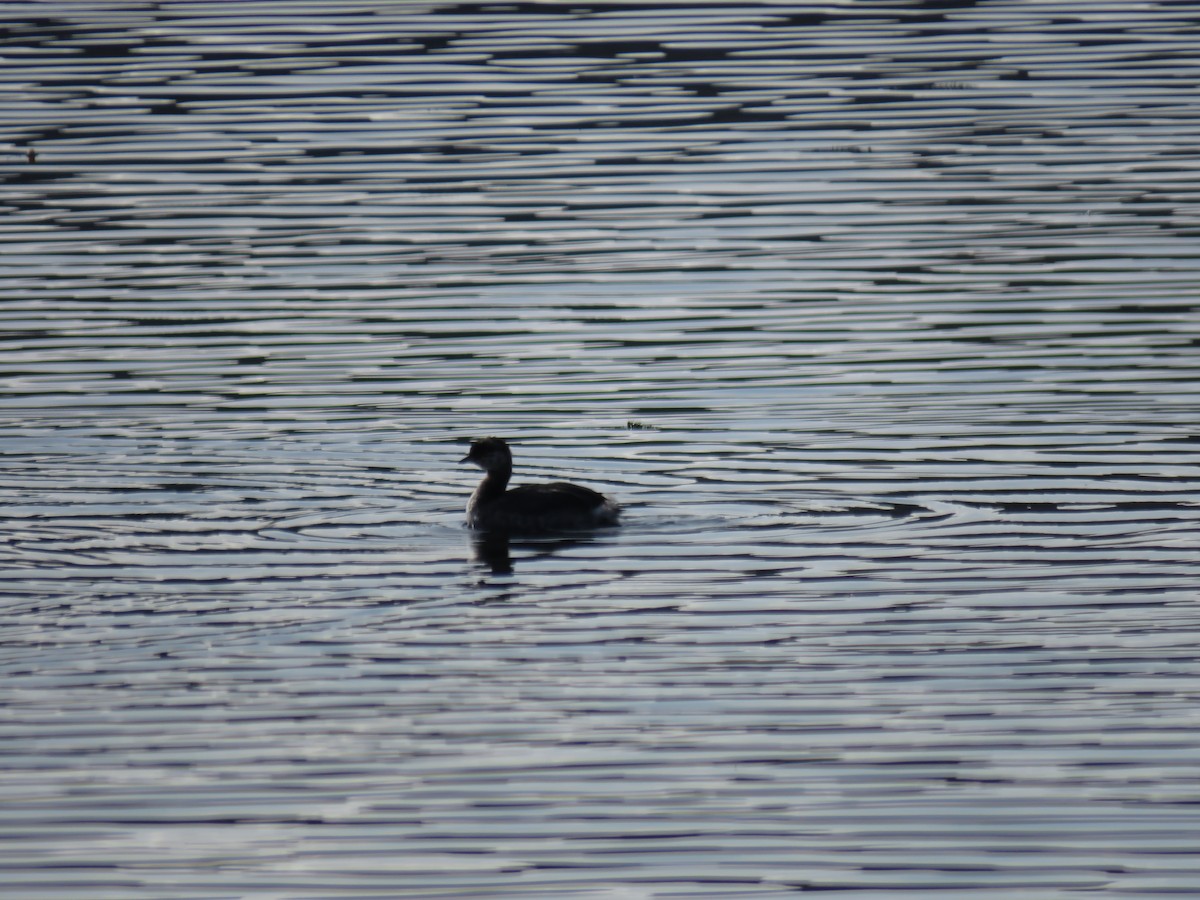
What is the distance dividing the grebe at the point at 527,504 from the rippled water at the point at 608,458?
0.71 feet

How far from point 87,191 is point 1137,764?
19871 mm

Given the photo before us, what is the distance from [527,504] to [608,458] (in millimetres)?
1853

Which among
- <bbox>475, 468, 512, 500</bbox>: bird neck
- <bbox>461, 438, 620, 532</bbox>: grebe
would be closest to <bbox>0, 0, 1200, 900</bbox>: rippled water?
<bbox>461, 438, 620, 532</bbox>: grebe

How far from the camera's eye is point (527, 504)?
50.8 feet

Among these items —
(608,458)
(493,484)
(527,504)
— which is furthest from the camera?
(608,458)

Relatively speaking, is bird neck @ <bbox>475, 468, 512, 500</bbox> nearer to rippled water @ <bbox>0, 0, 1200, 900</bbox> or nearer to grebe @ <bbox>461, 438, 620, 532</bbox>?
grebe @ <bbox>461, 438, 620, 532</bbox>

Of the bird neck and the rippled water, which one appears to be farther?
the bird neck

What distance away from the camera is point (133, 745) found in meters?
10.9

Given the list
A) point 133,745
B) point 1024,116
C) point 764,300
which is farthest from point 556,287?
point 133,745

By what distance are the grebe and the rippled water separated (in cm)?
22

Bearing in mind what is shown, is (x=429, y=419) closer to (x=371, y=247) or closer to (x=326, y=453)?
(x=326, y=453)

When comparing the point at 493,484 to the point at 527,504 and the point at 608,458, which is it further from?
the point at 608,458

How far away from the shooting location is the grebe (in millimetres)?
15227

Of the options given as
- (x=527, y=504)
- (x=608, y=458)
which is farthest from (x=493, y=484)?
(x=608, y=458)
